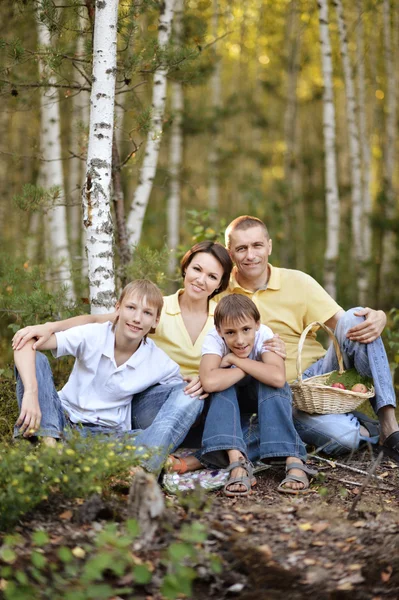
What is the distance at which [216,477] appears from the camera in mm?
3697

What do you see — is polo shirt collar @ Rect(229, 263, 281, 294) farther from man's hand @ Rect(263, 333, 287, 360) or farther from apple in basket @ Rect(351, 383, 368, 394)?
apple in basket @ Rect(351, 383, 368, 394)

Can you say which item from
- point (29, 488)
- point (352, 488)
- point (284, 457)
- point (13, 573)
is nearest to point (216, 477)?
point (284, 457)

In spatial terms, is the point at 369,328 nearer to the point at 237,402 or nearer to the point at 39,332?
the point at 237,402

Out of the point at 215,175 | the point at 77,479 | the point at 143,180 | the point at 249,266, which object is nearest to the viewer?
the point at 77,479

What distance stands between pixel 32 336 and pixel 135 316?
0.56 metres

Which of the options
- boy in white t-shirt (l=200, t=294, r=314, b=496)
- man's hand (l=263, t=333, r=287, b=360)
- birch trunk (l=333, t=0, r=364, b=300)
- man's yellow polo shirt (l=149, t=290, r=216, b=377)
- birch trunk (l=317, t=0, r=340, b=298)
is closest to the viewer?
boy in white t-shirt (l=200, t=294, r=314, b=496)

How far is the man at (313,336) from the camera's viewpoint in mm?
4102

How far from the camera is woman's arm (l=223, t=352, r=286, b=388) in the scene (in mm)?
3719

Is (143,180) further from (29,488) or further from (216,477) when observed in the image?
(29,488)

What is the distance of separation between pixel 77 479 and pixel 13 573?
1.80ft

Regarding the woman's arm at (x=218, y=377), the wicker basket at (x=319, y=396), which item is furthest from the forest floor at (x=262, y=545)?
→ the wicker basket at (x=319, y=396)

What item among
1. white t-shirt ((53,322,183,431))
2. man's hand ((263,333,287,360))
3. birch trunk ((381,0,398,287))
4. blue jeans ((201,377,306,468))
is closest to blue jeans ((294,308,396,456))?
blue jeans ((201,377,306,468))

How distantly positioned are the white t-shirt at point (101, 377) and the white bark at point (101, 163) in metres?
0.69

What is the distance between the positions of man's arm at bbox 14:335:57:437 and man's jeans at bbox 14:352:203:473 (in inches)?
Result: 2.0
